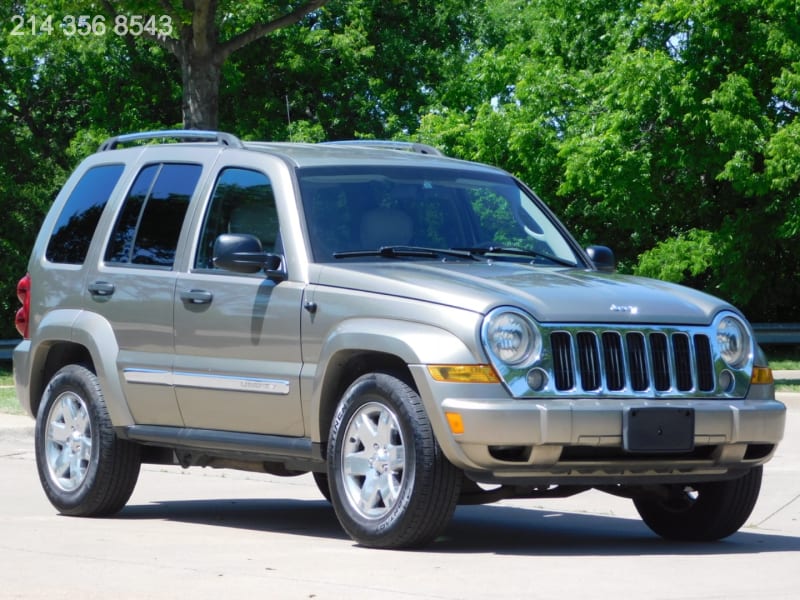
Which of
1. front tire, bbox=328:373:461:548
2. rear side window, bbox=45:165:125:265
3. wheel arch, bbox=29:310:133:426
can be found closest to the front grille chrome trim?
front tire, bbox=328:373:461:548

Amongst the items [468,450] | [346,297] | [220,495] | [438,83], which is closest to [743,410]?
[468,450]

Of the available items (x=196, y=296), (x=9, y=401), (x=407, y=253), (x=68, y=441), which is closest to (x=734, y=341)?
(x=407, y=253)

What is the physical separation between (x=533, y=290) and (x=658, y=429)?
2.70 feet

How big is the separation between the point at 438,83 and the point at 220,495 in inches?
1446

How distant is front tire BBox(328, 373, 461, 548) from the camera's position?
23.9 ft

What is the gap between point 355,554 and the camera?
7480 mm

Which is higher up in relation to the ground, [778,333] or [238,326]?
[238,326]

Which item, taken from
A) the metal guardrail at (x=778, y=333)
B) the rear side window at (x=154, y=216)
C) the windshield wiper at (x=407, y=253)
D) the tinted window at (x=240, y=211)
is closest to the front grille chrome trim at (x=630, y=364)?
the windshield wiper at (x=407, y=253)

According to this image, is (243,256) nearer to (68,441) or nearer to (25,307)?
(68,441)

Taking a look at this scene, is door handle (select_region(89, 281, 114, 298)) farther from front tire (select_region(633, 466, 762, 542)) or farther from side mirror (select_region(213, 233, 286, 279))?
front tire (select_region(633, 466, 762, 542))

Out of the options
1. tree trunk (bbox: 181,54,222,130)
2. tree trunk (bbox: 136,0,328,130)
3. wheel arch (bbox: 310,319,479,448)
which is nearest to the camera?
wheel arch (bbox: 310,319,479,448)

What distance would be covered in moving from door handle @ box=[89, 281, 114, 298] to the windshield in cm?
146

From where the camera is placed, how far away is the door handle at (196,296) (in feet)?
28.0

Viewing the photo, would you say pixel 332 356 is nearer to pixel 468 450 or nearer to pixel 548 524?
pixel 468 450
